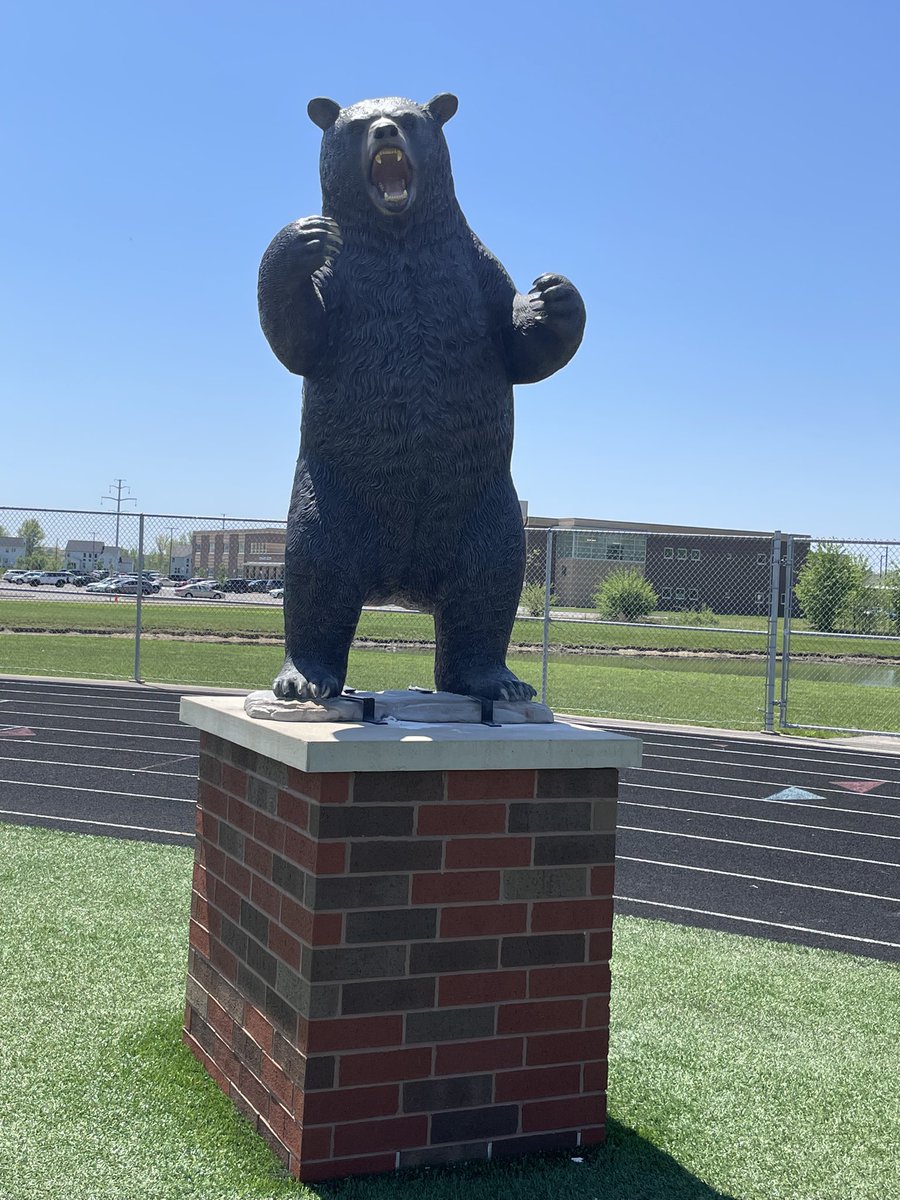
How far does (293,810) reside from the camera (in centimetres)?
256

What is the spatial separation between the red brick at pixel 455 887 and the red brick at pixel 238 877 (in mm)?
580

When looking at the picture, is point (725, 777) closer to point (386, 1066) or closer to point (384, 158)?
point (386, 1066)

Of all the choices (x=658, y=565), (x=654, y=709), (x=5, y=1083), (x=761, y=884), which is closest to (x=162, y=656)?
(x=654, y=709)

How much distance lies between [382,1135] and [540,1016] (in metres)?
0.47

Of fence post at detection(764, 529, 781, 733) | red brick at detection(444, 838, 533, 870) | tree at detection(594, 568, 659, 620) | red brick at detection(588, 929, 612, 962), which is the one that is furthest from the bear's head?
tree at detection(594, 568, 659, 620)

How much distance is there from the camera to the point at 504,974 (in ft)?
8.53

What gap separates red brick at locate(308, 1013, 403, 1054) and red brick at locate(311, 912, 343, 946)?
181 millimetres

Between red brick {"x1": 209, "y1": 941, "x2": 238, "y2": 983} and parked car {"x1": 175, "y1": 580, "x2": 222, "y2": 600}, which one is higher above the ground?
parked car {"x1": 175, "y1": 580, "x2": 222, "y2": 600}

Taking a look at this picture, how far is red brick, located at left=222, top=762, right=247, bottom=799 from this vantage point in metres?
2.91

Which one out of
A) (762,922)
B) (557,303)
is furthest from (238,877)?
(762,922)

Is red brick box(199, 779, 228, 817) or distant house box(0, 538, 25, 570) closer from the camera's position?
red brick box(199, 779, 228, 817)

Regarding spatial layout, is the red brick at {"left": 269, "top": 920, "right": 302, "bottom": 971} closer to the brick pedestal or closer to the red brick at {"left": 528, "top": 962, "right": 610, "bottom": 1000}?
the brick pedestal

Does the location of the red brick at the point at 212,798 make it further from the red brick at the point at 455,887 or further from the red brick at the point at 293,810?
the red brick at the point at 455,887

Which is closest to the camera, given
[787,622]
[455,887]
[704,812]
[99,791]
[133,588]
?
[455,887]
